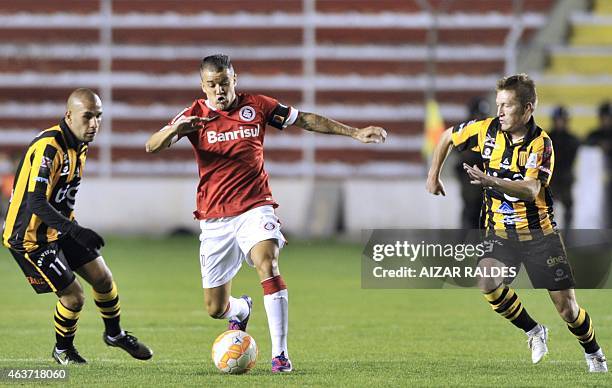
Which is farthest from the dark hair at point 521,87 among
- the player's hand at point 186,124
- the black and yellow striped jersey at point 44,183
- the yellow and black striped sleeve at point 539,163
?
the black and yellow striped jersey at point 44,183

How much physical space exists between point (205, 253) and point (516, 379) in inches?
89.9

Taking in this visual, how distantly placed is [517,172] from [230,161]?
192cm

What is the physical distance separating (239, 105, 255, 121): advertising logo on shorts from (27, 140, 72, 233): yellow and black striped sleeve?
1.25 meters

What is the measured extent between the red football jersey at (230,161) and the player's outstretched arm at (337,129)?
31 cm

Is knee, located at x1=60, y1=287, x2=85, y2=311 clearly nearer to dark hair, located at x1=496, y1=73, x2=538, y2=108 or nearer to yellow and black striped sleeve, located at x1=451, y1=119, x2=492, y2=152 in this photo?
yellow and black striped sleeve, located at x1=451, y1=119, x2=492, y2=152

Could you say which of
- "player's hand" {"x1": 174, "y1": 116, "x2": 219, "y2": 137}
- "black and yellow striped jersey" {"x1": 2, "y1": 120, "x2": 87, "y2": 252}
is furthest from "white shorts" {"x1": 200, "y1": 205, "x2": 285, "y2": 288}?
"black and yellow striped jersey" {"x1": 2, "y1": 120, "x2": 87, "y2": 252}

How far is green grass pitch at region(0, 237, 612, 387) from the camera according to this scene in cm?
828

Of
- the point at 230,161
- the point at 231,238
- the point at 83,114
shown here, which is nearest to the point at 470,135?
the point at 230,161

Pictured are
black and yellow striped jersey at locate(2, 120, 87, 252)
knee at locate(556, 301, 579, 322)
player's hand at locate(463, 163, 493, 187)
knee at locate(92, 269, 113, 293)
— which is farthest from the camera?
knee at locate(92, 269, 113, 293)

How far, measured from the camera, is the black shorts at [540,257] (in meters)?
8.48

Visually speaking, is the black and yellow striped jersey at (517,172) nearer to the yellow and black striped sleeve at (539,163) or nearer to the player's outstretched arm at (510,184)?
the yellow and black striped sleeve at (539,163)

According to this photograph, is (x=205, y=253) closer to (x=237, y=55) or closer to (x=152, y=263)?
(x=152, y=263)

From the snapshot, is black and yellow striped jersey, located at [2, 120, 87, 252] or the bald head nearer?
black and yellow striped jersey, located at [2, 120, 87, 252]

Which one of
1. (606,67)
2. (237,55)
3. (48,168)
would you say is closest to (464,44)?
(606,67)
